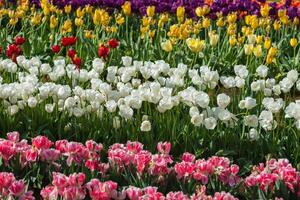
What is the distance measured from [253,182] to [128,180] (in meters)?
0.65

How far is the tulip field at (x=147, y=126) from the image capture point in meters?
3.91

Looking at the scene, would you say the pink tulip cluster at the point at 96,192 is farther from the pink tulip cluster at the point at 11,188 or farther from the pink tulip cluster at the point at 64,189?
the pink tulip cluster at the point at 11,188

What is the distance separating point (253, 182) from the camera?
12.8ft

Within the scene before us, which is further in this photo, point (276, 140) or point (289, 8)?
point (289, 8)

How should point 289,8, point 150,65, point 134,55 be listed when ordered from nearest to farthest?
1. point 150,65
2. point 134,55
3. point 289,8

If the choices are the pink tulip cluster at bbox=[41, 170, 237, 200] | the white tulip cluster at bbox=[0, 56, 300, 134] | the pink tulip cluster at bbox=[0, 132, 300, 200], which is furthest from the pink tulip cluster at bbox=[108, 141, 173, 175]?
the white tulip cluster at bbox=[0, 56, 300, 134]

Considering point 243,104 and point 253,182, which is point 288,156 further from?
point 253,182

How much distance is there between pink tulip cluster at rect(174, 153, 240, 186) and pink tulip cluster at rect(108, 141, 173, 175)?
0.28 ft

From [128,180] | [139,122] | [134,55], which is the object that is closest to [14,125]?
[139,122]

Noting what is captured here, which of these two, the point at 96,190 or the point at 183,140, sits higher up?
the point at 96,190

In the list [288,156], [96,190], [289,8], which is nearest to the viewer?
[96,190]

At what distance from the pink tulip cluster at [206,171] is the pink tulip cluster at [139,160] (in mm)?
85

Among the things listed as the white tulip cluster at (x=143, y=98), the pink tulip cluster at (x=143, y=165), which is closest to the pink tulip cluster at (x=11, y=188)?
the pink tulip cluster at (x=143, y=165)

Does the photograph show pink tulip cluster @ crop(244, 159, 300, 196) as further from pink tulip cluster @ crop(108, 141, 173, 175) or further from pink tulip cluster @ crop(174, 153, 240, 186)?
pink tulip cluster @ crop(108, 141, 173, 175)
